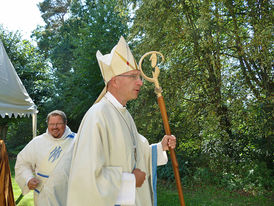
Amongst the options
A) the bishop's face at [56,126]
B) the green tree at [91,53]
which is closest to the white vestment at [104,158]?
the bishop's face at [56,126]

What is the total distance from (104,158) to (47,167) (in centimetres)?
181

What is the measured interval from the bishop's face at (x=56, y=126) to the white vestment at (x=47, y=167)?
7 cm

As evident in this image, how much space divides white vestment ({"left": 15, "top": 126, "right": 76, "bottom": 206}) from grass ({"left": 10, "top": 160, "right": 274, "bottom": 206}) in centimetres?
347

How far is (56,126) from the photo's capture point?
358 centimetres

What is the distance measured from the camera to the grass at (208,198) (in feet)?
21.5

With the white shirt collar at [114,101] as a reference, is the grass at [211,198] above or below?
below

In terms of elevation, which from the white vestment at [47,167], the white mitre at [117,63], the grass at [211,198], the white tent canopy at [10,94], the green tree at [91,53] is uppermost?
the green tree at [91,53]

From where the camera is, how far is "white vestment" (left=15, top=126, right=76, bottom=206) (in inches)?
126

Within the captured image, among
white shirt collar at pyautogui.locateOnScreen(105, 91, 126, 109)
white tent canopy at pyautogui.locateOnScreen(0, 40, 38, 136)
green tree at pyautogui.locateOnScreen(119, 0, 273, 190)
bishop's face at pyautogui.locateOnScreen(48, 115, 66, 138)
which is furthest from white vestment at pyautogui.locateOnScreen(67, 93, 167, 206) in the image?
green tree at pyautogui.locateOnScreen(119, 0, 273, 190)

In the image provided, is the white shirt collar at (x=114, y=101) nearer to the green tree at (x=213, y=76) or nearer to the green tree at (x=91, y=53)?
the green tree at (x=213, y=76)

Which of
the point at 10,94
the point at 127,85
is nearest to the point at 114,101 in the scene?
the point at 127,85

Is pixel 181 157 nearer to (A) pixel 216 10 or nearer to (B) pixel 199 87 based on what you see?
(B) pixel 199 87

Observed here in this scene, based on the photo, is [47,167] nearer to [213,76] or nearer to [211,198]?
[211,198]

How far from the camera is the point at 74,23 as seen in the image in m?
23.4
